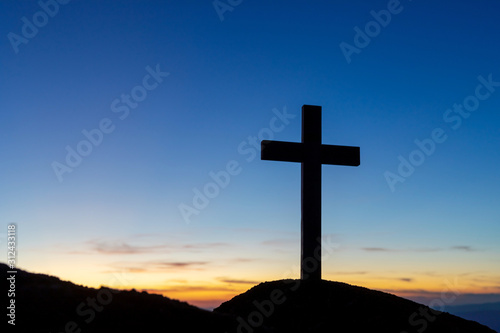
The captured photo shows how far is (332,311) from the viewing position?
1258 centimetres

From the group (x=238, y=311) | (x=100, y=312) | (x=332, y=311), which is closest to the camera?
(x=100, y=312)

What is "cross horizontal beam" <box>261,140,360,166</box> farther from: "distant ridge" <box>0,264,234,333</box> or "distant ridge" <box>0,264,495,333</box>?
"distant ridge" <box>0,264,234,333</box>

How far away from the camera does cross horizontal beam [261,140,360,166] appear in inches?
548

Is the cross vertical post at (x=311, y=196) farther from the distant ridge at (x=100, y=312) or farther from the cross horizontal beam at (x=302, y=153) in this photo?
the distant ridge at (x=100, y=312)

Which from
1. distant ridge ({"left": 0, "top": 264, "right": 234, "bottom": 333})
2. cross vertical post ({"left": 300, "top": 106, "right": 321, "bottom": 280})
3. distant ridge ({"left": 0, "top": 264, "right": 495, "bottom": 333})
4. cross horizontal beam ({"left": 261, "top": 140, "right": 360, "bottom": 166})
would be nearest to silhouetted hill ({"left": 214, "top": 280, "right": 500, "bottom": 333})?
distant ridge ({"left": 0, "top": 264, "right": 495, "bottom": 333})

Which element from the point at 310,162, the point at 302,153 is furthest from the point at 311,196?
the point at 302,153

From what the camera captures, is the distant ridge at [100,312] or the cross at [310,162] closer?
the distant ridge at [100,312]

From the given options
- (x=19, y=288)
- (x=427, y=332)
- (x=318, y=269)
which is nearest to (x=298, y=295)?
(x=318, y=269)

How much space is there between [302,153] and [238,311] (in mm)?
4573

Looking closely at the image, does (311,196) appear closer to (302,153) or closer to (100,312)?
(302,153)

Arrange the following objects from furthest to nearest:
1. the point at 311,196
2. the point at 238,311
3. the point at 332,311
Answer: the point at 311,196
the point at 238,311
the point at 332,311

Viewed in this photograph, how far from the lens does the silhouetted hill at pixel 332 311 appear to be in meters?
11.9

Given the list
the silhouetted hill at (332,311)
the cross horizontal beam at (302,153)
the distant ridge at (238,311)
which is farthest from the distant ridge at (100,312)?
the cross horizontal beam at (302,153)

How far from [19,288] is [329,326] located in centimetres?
678
